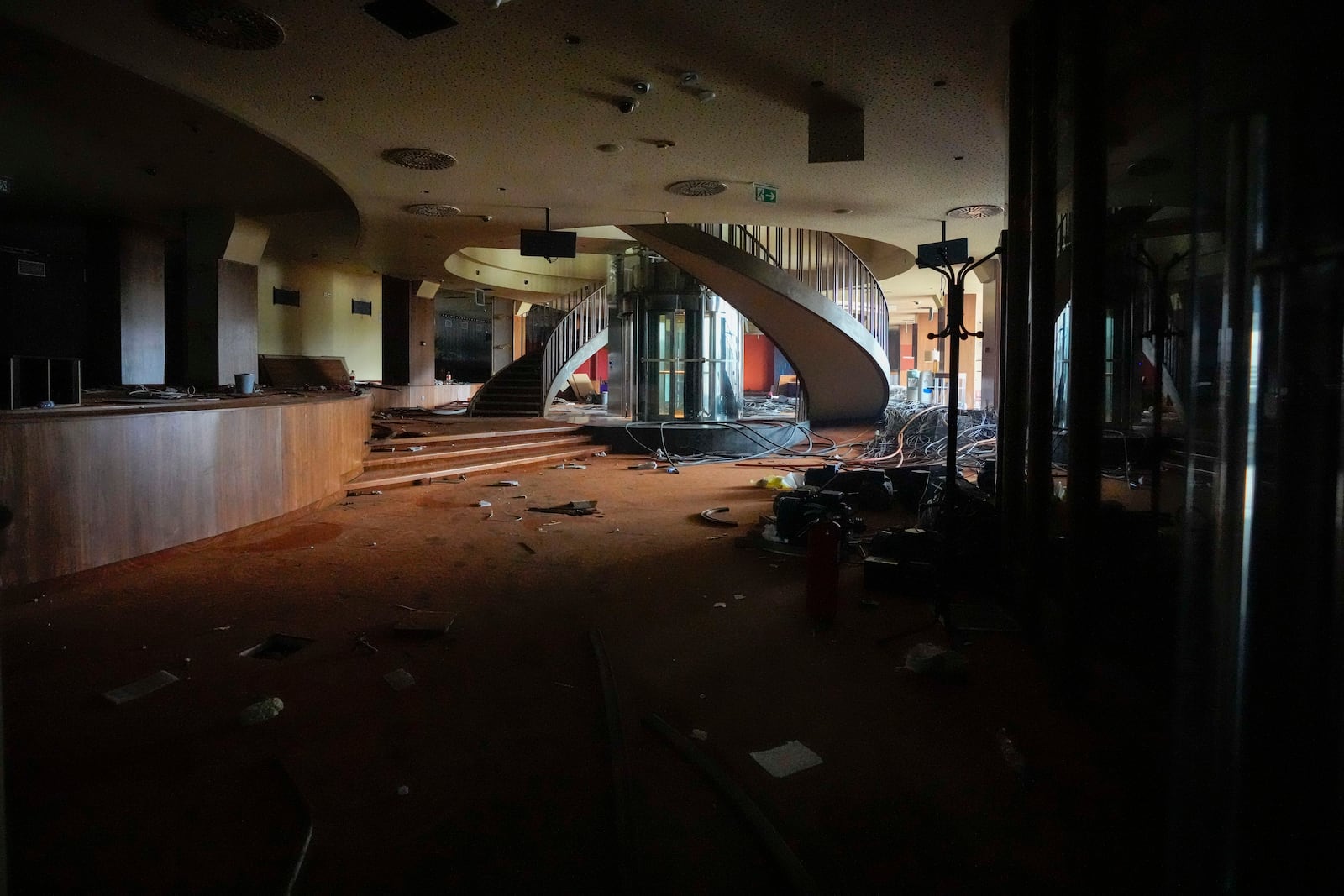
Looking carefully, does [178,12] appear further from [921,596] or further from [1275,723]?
[1275,723]

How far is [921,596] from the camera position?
4027 mm

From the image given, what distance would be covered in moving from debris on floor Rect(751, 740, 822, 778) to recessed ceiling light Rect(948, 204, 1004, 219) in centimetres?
839

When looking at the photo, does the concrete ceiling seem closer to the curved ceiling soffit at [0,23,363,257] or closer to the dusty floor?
the curved ceiling soffit at [0,23,363,257]

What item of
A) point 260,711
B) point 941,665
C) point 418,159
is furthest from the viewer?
point 418,159

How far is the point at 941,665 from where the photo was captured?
114 inches

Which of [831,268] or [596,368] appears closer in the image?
[831,268]

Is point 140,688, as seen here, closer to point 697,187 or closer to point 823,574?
point 823,574

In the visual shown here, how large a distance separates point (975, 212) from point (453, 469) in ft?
23.9

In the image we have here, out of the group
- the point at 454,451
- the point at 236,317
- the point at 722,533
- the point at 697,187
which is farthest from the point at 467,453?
the point at 236,317

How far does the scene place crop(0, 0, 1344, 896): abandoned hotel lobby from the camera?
1.42 m

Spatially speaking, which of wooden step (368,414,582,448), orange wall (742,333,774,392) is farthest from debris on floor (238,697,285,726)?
orange wall (742,333,774,392)

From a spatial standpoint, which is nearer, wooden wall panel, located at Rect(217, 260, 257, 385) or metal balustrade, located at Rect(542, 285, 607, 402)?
wooden wall panel, located at Rect(217, 260, 257, 385)

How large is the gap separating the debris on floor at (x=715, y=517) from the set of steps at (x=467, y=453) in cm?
350

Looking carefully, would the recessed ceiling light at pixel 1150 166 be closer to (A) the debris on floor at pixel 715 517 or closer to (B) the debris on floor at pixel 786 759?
(B) the debris on floor at pixel 786 759
